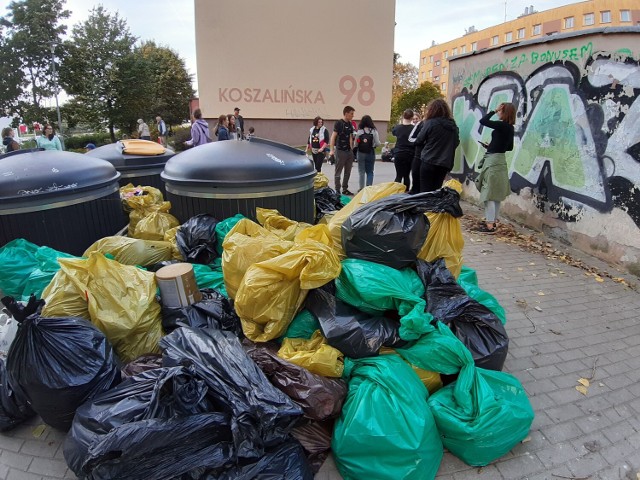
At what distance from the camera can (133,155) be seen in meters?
5.54

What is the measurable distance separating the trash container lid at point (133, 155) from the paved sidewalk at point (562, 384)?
393 cm

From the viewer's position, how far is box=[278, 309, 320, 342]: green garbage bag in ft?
7.89

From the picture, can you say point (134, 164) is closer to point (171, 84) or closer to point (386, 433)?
point (386, 433)

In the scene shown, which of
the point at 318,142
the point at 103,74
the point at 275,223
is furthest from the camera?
→ the point at 103,74

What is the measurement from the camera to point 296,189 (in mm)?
4012

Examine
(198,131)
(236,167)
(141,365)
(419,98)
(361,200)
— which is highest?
(419,98)

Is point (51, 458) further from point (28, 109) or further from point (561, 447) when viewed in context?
point (28, 109)

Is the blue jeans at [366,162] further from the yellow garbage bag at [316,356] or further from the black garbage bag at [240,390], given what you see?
the black garbage bag at [240,390]

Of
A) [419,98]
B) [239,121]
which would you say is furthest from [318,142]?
[419,98]

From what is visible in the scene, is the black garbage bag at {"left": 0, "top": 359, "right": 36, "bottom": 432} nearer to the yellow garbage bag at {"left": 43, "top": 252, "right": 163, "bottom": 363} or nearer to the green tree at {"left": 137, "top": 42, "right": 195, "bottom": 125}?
the yellow garbage bag at {"left": 43, "top": 252, "right": 163, "bottom": 363}

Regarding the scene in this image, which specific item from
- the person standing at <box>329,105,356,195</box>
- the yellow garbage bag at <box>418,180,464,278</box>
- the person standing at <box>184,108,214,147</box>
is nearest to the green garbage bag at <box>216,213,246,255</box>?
the yellow garbage bag at <box>418,180,464,278</box>

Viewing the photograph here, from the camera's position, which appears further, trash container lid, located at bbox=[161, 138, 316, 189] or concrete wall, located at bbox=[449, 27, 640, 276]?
concrete wall, located at bbox=[449, 27, 640, 276]

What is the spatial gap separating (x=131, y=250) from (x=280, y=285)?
5.36 feet

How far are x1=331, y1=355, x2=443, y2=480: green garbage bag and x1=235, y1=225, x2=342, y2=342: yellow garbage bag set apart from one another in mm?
582
